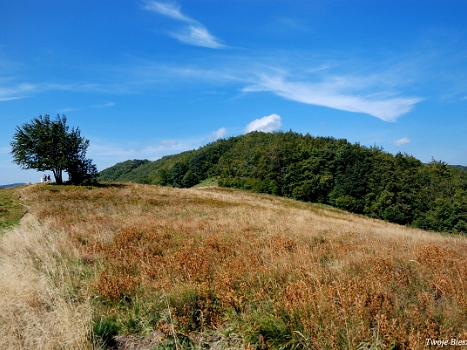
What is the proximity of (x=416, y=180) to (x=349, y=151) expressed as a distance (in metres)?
19.4

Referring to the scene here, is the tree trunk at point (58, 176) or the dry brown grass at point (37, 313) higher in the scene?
the tree trunk at point (58, 176)

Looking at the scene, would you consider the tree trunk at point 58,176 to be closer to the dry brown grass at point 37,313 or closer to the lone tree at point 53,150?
the lone tree at point 53,150

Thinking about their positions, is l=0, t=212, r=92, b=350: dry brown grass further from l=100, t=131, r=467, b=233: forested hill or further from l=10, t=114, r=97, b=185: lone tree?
l=100, t=131, r=467, b=233: forested hill

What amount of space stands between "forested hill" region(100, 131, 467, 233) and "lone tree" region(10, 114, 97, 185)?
51192 mm

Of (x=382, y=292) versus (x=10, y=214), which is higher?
(x=10, y=214)

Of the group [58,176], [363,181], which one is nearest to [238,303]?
[58,176]

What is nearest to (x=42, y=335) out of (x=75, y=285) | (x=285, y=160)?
(x=75, y=285)

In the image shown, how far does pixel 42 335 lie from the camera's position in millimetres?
2984

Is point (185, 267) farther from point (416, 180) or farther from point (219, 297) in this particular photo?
point (416, 180)

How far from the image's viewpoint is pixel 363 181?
6981 centimetres

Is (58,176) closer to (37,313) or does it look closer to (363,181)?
(37,313)

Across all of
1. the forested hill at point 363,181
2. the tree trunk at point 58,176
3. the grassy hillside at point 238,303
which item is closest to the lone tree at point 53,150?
the tree trunk at point 58,176

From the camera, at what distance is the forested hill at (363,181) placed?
6247cm

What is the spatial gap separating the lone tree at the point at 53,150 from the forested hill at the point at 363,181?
51.2 m
